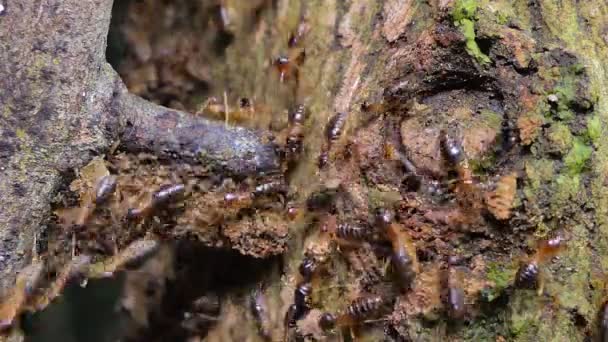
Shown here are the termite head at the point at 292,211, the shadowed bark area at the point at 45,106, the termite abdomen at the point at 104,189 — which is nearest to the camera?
the shadowed bark area at the point at 45,106

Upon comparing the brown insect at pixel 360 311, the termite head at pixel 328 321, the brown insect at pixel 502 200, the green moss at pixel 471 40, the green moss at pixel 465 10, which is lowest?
the termite head at pixel 328 321

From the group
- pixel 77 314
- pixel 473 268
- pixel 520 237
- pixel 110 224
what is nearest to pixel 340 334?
pixel 473 268

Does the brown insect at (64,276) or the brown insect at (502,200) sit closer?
the brown insect at (502,200)

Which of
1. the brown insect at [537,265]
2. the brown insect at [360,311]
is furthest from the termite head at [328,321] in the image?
the brown insect at [537,265]

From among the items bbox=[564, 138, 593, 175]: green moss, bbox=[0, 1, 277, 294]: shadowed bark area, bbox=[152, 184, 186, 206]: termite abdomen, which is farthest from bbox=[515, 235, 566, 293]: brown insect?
bbox=[0, 1, 277, 294]: shadowed bark area

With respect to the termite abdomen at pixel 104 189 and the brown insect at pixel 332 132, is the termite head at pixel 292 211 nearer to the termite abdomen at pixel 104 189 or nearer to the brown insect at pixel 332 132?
Result: the brown insect at pixel 332 132

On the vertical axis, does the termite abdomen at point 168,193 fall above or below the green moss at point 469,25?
below

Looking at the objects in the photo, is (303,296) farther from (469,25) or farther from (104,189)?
(469,25)
